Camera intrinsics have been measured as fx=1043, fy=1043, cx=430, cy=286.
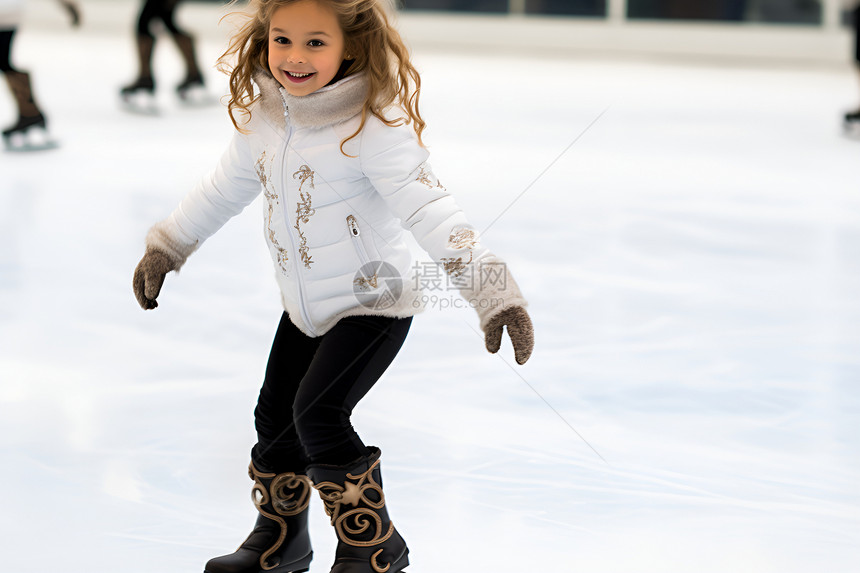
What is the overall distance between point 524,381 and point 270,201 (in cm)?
84

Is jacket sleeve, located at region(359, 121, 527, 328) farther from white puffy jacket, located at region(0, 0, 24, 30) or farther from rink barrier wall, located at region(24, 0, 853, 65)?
rink barrier wall, located at region(24, 0, 853, 65)

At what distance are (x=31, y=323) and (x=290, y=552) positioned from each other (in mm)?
1259

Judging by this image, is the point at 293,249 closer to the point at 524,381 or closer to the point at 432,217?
the point at 432,217

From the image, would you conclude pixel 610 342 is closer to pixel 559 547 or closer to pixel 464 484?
pixel 464 484

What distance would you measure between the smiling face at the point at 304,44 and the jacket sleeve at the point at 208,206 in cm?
14

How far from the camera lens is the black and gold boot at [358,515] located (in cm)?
124

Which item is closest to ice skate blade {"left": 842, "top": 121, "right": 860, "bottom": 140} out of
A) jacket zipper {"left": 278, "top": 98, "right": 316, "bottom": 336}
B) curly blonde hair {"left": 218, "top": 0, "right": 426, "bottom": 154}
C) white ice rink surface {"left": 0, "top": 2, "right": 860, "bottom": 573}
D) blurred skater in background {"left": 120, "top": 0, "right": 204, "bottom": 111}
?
white ice rink surface {"left": 0, "top": 2, "right": 860, "bottom": 573}

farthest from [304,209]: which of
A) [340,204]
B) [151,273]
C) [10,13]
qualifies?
[10,13]

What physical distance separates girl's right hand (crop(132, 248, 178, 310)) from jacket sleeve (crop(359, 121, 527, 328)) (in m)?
0.33

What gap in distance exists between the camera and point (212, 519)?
147 cm

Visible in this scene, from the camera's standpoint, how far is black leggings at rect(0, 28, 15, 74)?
4.02 metres

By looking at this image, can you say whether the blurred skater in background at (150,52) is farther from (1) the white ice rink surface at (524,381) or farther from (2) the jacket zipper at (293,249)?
(2) the jacket zipper at (293,249)

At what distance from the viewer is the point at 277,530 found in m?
1.34

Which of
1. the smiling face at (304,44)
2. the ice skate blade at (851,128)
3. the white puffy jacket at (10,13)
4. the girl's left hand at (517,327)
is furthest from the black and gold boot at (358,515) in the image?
the ice skate blade at (851,128)
